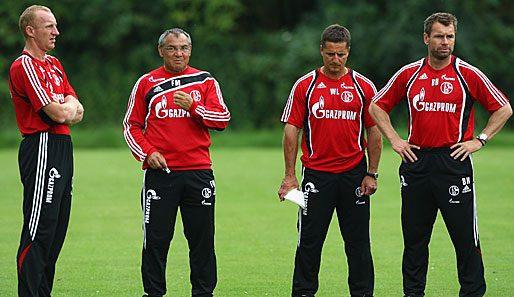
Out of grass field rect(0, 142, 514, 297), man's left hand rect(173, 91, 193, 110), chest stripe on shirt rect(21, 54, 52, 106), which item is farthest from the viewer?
grass field rect(0, 142, 514, 297)

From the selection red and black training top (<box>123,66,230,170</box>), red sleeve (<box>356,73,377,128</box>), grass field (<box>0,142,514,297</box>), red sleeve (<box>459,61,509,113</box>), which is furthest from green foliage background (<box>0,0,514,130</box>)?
red and black training top (<box>123,66,230,170</box>)

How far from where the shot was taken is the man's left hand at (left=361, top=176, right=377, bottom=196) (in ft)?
20.6

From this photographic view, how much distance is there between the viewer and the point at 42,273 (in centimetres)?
583

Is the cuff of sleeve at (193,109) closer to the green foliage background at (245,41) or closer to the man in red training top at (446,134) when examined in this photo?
the man in red training top at (446,134)

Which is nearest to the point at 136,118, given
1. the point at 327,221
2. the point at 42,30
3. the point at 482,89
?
the point at 42,30

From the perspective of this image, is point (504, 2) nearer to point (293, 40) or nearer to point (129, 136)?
point (293, 40)

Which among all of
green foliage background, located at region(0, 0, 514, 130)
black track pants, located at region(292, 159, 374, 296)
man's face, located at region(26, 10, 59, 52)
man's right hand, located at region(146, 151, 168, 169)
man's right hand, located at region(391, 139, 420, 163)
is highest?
green foliage background, located at region(0, 0, 514, 130)

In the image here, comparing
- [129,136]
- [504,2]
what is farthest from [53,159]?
[504,2]

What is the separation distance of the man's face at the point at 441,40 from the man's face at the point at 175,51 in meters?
1.91

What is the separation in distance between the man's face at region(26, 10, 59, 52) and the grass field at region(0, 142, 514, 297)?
7.90ft

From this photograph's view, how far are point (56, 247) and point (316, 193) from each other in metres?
2.08

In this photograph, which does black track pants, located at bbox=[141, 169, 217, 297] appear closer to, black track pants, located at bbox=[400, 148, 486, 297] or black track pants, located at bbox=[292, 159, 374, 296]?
black track pants, located at bbox=[292, 159, 374, 296]

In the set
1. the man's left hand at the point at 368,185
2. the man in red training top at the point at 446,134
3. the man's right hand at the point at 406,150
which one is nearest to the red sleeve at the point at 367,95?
the man in red training top at the point at 446,134

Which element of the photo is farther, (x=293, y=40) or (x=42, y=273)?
(x=293, y=40)
